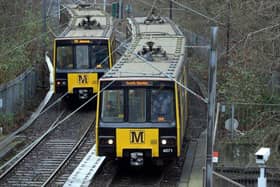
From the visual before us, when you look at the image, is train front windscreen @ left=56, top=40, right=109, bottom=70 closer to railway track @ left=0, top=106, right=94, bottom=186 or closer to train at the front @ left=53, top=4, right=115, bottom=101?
train at the front @ left=53, top=4, right=115, bottom=101

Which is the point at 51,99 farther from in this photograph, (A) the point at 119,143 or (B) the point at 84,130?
(A) the point at 119,143

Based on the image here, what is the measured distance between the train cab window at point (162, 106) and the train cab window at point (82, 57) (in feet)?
31.5

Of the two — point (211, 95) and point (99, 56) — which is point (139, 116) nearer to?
point (211, 95)

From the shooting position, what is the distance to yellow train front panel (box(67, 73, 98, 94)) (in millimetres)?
27016

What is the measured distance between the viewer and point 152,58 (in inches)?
790

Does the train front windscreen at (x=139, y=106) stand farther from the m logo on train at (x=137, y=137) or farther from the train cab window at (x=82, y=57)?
the train cab window at (x=82, y=57)

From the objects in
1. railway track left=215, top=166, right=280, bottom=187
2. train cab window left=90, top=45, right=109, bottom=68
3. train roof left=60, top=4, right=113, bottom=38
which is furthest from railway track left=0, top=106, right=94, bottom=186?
railway track left=215, top=166, right=280, bottom=187

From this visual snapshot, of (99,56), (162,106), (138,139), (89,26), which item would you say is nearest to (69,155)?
(138,139)

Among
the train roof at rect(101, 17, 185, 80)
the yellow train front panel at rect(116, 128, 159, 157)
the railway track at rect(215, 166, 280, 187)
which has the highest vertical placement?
the train roof at rect(101, 17, 185, 80)

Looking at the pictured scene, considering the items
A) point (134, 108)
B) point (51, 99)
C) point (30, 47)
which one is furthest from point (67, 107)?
point (134, 108)

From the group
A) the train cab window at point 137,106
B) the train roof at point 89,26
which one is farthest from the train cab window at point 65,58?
the train cab window at point 137,106

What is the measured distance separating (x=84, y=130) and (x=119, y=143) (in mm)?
6840

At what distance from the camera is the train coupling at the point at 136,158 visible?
17.9m

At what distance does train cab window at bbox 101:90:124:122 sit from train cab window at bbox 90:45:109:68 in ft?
30.5
